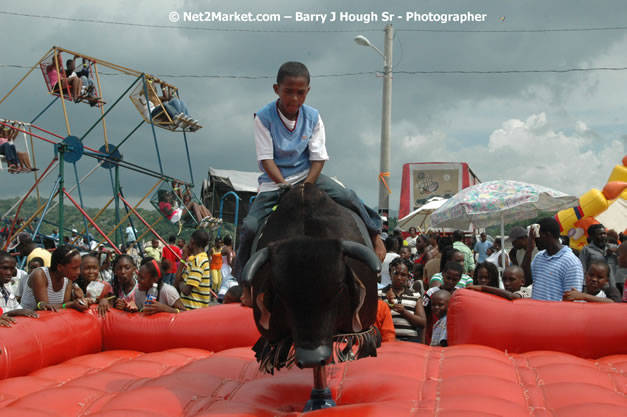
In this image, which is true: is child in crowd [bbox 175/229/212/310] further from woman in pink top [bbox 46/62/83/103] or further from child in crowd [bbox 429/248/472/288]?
woman in pink top [bbox 46/62/83/103]

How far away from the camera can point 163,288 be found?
6.27 metres

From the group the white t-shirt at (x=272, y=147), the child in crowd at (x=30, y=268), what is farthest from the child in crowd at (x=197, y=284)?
the white t-shirt at (x=272, y=147)

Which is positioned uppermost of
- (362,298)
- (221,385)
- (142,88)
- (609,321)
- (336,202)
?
(142,88)

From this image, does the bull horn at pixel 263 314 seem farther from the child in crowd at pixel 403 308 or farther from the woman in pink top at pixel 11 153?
the woman in pink top at pixel 11 153

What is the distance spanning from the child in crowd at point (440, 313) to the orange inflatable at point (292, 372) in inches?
14.9

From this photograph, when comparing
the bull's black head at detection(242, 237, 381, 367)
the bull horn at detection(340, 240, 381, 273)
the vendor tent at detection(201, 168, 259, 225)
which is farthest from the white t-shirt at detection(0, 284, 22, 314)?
the vendor tent at detection(201, 168, 259, 225)

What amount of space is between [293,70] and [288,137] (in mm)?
524

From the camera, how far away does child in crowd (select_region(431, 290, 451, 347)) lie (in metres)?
5.64

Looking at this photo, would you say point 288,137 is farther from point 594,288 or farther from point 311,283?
point 594,288

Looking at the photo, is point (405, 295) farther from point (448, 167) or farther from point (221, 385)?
point (448, 167)

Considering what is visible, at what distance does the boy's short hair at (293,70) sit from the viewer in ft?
11.9

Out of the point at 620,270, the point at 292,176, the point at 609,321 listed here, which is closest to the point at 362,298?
the point at 292,176

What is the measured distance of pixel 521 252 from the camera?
9.61m

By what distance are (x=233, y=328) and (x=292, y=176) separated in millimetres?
2173
